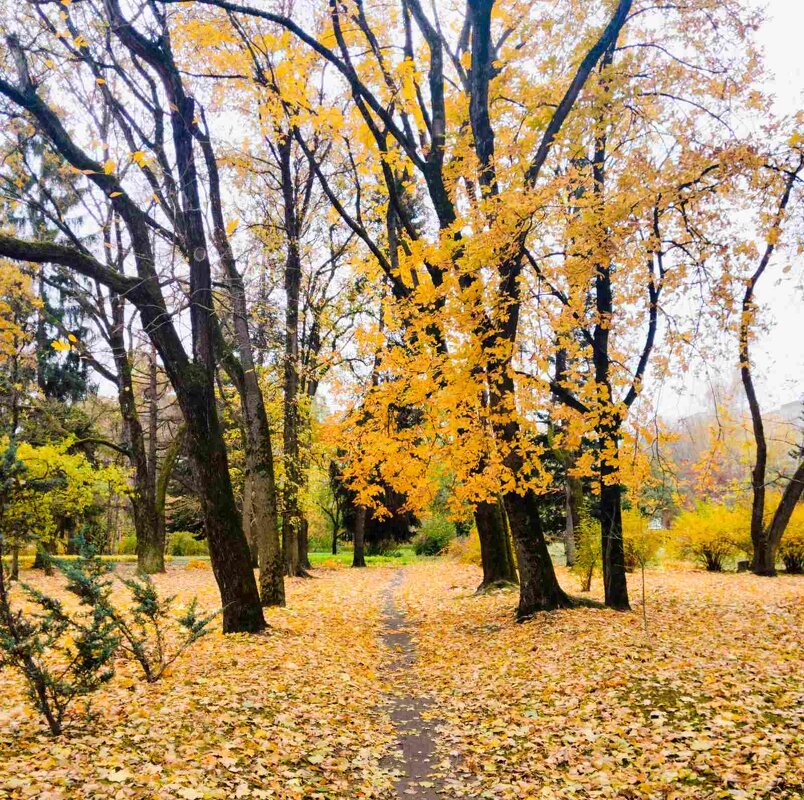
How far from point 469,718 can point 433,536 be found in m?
25.7

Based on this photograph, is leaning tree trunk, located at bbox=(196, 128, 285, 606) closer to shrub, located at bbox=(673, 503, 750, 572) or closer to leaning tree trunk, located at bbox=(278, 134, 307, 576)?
leaning tree trunk, located at bbox=(278, 134, 307, 576)

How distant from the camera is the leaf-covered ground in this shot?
138 inches

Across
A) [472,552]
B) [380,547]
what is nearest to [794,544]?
[472,552]

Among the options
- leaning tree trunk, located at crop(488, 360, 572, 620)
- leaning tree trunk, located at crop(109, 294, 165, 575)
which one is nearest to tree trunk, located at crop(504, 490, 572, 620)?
leaning tree trunk, located at crop(488, 360, 572, 620)

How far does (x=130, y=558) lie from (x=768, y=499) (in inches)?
915

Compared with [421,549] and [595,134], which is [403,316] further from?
[421,549]

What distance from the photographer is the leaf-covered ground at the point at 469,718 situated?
3.50 meters

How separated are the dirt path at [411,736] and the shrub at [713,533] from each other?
37.9ft

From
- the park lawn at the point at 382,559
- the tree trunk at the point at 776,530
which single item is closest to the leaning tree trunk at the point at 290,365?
the park lawn at the point at 382,559

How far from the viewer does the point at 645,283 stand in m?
8.28

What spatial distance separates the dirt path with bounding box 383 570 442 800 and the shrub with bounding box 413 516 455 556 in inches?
869

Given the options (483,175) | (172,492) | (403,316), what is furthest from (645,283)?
(172,492)

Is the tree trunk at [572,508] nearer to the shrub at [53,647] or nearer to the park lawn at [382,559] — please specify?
the park lawn at [382,559]

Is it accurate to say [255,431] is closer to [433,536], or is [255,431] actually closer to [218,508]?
[218,508]
